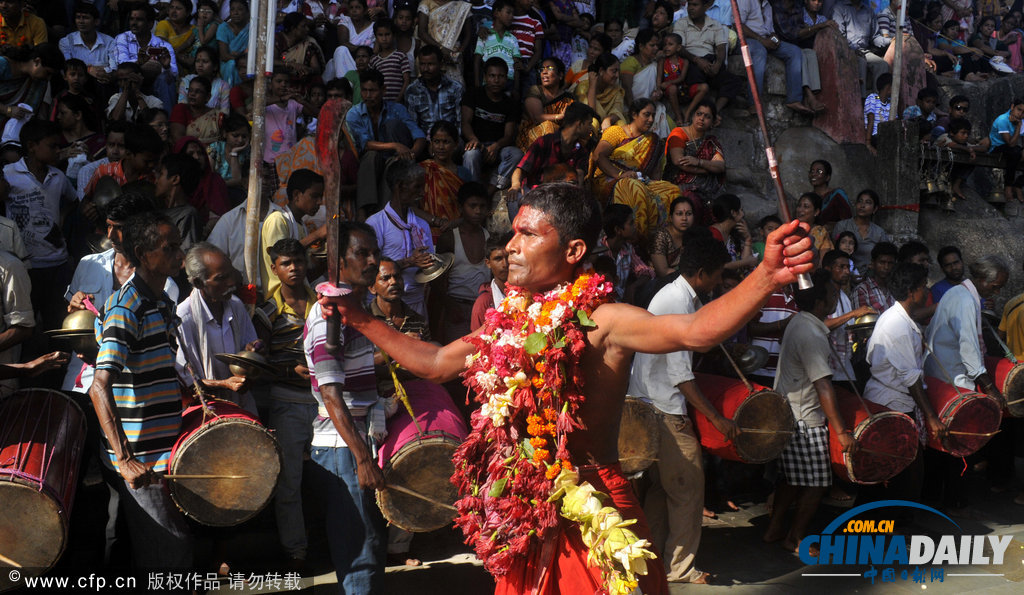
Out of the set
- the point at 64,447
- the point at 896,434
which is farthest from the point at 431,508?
the point at 896,434

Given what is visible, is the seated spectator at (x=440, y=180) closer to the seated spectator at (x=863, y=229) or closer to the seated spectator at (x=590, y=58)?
the seated spectator at (x=590, y=58)

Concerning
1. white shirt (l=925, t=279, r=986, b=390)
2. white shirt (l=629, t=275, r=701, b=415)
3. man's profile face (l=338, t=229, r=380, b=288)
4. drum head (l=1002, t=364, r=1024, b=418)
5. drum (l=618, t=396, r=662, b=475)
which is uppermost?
man's profile face (l=338, t=229, r=380, b=288)

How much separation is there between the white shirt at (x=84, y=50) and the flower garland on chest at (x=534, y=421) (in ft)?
25.7

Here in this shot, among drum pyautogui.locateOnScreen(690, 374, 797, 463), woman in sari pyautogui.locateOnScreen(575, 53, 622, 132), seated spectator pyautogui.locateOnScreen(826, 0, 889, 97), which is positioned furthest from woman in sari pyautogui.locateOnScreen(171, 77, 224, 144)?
seated spectator pyautogui.locateOnScreen(826, 0, 889, 97)

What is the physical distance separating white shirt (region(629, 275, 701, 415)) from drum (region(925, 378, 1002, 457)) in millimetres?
2779

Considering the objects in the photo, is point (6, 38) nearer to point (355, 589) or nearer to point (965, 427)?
point (355, 589)

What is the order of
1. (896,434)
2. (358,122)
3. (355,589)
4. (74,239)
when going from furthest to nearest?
1. (358,122)
2. (74,239)
3. (896,434)
4. (355,589)

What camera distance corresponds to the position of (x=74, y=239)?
23.5ft

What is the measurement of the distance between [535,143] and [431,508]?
4.14m

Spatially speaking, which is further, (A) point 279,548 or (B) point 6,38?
(B) point 6,38

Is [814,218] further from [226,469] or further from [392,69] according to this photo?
[226,469]

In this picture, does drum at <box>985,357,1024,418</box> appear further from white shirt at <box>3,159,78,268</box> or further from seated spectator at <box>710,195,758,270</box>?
white shirt at <box>3,159,78,268</box>

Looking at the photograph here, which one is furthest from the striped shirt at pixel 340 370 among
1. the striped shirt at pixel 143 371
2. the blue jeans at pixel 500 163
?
the blue jeans at pixel 500 163

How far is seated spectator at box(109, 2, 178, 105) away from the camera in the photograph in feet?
30.0
